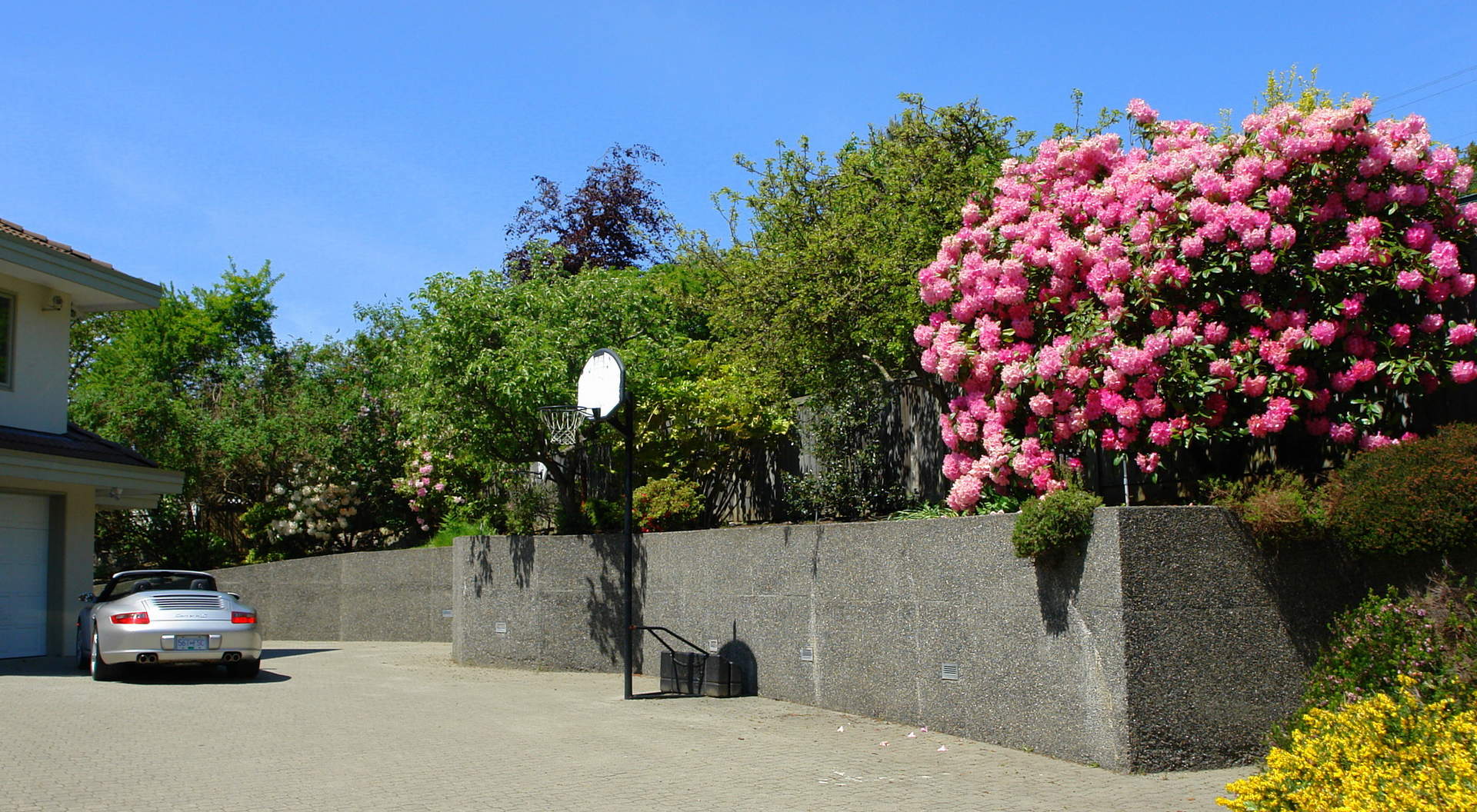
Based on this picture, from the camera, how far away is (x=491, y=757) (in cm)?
946

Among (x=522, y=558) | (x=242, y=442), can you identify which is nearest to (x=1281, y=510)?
(x=522, y=558)

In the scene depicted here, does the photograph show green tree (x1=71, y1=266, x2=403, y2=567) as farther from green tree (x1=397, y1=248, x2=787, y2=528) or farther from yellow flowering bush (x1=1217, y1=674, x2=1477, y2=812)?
yellow flowering bush (x1=1217, y1=674, x2=1477, y2=812)

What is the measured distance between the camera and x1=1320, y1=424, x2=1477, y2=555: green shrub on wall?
7684mm

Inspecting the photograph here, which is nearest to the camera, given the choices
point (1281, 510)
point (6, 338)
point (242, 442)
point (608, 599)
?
point (1281, 510)

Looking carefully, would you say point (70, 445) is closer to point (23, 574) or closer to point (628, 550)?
point (23, 574)

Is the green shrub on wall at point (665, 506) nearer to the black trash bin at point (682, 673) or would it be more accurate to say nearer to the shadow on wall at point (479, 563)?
the black trash bin at point (682, 673)

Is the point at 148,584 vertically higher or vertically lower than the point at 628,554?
lower

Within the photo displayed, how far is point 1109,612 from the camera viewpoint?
8.56m

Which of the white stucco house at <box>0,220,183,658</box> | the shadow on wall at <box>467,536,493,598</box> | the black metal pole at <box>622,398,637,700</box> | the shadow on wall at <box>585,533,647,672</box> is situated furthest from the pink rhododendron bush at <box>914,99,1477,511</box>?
the white stucco house at <box>0,220,183,658</box>

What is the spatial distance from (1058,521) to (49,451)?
1403 cm

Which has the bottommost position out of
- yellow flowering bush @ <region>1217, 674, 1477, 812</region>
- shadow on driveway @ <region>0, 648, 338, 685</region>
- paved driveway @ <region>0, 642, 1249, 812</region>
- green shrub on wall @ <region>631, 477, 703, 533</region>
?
paved driveway @ <region>0, 642, 1249, 812</region>

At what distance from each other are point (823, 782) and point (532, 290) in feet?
30.2

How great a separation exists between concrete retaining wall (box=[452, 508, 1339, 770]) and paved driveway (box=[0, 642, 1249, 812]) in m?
0.30

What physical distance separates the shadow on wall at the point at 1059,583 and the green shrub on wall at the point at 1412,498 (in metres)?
1.72
